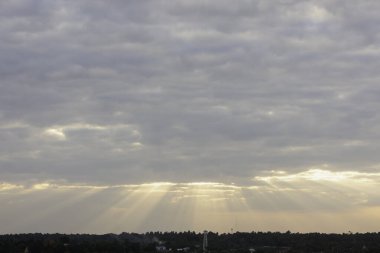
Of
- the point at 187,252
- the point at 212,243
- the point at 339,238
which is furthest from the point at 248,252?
the point at 339,238

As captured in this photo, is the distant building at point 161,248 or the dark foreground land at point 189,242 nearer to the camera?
the dark foreground land at point 189,242

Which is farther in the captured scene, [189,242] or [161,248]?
[189,242]

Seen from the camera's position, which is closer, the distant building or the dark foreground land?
the dark foreground land

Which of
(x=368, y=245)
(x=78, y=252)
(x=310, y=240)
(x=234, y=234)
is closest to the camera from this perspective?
(x=78, y=252)

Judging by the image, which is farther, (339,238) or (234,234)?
(234,234)

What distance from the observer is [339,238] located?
150 metres

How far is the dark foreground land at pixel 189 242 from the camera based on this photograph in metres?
125

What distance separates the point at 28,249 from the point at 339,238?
6075 cm

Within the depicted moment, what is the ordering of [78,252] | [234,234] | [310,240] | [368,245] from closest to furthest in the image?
[78,252]
[368,245]
[310,240]
[234,234]

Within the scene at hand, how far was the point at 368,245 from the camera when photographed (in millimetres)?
135375

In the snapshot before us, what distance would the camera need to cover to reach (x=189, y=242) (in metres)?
146

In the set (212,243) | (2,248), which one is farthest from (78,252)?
(212,243)

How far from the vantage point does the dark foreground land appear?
125 m

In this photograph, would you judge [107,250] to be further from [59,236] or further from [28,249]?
[59,236]
